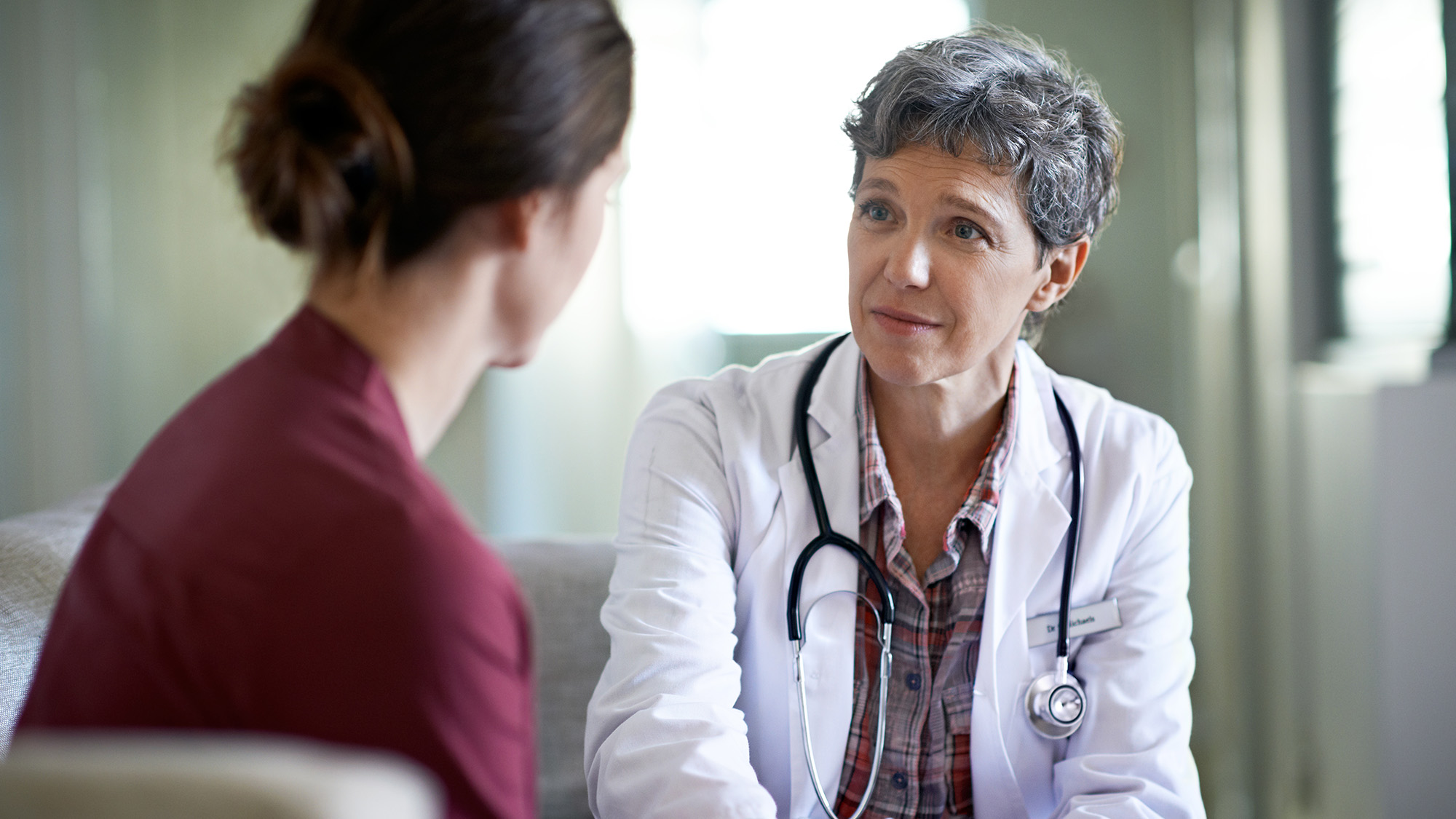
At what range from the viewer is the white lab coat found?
3.70 ft

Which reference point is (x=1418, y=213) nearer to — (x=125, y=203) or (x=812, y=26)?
(x=812, y=26)

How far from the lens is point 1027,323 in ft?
5.28

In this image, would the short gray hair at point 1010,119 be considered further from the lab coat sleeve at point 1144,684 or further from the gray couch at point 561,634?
the gray couch at point 561,634

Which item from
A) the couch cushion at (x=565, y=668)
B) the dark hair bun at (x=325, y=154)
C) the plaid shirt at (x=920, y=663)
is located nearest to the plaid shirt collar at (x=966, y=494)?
the plaid shirt at (x=920, y=663)

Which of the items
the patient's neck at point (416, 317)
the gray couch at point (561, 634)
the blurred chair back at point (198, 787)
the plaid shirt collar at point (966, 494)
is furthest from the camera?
the gray couch at point (561, 634)

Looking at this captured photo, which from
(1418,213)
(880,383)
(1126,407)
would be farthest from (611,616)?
(1418,213)

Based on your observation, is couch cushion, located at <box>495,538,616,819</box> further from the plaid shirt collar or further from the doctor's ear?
the doctor's ear

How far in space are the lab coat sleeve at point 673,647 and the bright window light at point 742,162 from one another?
1392 mm

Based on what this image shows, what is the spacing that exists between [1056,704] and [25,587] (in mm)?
1255

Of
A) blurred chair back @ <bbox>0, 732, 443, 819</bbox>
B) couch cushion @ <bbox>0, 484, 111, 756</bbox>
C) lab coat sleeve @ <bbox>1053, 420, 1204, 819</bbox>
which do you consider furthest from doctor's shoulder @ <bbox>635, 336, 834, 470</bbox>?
blurred chair back @ <bbox>0, 732, 443, 819</bbox>

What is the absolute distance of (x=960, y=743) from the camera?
1226 millimetres

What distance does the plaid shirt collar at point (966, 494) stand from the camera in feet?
4.22

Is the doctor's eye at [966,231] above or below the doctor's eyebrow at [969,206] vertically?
below

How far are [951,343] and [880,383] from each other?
→ 15 cm
